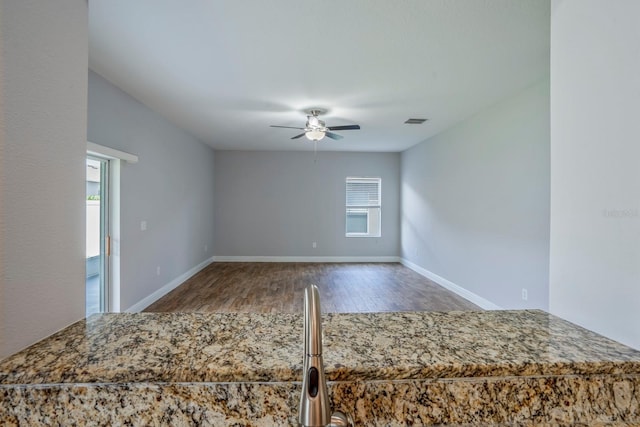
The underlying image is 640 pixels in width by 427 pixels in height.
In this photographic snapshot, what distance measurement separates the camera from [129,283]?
3.50 metres

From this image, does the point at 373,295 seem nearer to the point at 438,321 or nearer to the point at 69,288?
the point at 438,321

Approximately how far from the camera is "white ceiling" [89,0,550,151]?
1.97 m

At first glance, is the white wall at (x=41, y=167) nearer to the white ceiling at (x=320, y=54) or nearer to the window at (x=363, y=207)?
the white ceiling at (x=320, y=54)

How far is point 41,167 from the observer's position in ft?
2.39

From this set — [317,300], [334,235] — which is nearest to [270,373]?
[317,300]

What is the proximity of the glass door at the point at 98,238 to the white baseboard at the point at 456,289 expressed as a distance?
4.47 meters

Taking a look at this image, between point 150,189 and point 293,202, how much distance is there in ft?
11.3

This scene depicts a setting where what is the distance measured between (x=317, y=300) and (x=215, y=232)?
681 centimetres

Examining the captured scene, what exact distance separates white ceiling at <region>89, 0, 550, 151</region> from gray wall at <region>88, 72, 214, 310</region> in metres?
0.30

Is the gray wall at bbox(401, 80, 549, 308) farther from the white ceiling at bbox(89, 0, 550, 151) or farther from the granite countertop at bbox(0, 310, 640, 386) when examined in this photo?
the granite countertop at bbox(0, 310, 640, 386)

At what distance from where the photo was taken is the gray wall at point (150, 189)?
3182 mm

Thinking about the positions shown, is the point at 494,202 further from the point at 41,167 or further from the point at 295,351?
the point at 41,167

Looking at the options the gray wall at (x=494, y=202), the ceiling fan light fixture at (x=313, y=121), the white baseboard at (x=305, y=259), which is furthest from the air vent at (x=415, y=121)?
the white baseboard at (x=305, y=259)

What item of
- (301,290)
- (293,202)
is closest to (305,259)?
(293,202)
